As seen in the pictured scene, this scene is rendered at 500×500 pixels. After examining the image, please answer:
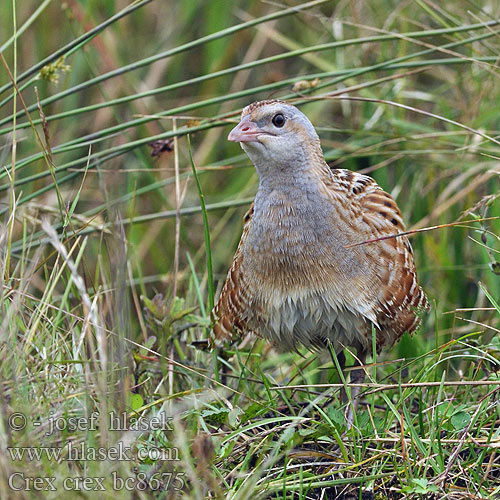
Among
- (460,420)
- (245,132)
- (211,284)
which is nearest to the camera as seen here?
(460,420)

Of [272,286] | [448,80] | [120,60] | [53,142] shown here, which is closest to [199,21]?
[120,60]

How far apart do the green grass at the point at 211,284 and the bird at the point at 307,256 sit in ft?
0.64

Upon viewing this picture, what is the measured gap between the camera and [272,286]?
3.11 m

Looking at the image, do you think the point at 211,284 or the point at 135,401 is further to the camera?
the point at 211,284

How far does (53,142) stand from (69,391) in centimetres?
399

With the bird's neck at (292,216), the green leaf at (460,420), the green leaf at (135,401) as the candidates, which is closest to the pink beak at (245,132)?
the bird's neck at (292,216)

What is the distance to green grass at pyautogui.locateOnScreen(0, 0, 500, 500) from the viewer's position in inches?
93.1

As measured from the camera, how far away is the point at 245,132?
303 centimetres

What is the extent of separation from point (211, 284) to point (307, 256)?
0.47m

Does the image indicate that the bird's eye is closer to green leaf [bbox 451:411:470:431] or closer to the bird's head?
the bird's head

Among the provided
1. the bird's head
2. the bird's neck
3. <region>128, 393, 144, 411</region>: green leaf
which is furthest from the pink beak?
<region>128, 393, 144, 411</region>: green leaf

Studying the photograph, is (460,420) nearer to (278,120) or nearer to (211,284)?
(211,284)

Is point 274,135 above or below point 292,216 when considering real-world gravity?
above

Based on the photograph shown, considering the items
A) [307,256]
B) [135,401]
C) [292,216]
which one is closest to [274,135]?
[292,216]
